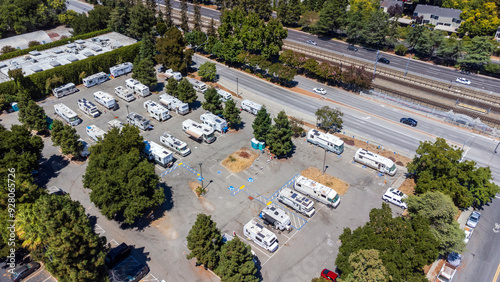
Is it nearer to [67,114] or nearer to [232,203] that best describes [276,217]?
[232,203]

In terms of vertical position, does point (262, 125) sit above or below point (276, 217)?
above

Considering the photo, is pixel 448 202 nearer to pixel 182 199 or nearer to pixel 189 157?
pixel 182 199

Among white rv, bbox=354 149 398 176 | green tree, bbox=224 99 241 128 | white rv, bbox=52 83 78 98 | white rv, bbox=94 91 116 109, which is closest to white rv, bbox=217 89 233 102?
green tree, bbox=224 99 241 128

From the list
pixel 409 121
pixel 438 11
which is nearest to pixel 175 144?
pixel 409 121

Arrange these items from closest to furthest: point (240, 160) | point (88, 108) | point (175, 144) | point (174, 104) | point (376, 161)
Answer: point (376, 161), point (240, 160), point (175, 144), point (88, 108), point (174, 104)

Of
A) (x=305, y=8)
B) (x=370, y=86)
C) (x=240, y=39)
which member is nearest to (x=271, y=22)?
(x=240, y=39)

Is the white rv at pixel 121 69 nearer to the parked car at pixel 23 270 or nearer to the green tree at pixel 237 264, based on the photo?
the parked car at pixel 23 270

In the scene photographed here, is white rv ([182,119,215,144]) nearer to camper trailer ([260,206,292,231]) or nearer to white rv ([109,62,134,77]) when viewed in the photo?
camper trailer ([260,206,292,231])
